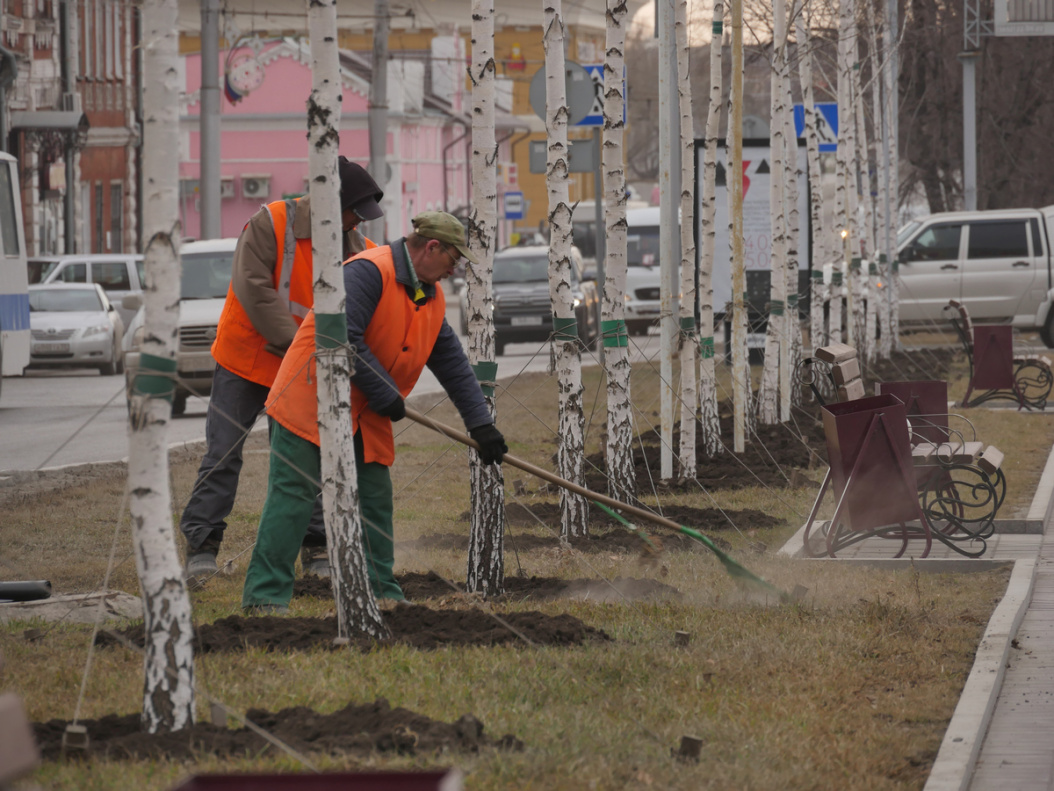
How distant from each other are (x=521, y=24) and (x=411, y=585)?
7047 centimetres

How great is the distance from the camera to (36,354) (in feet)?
74.2

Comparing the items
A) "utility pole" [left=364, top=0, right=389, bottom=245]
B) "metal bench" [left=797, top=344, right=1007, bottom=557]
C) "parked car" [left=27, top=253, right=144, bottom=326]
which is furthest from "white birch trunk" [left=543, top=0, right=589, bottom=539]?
"utility pole" [left=364, top=0, right=389, bottom=245]

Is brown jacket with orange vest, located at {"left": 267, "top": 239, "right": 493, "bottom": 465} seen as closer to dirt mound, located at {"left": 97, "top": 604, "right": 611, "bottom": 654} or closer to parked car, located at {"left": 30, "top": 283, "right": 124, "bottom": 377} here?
dirt mound, located at {"left": 97, "top": 604, "right": 611, "bottom": 654}

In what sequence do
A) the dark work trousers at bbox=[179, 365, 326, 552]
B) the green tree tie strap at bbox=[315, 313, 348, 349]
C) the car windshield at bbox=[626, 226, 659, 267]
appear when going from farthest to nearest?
1. the car windshield at bbox=[626, 226, 659, 267]
2. the dark work trousers at bbox=[179, 365, 326, 552]
3. the green tree tie strap at bbox=[315, 313, 348, 349]

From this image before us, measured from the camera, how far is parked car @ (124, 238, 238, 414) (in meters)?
15.8

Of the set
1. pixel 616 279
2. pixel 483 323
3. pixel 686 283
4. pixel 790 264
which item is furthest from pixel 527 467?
pixel 790 264

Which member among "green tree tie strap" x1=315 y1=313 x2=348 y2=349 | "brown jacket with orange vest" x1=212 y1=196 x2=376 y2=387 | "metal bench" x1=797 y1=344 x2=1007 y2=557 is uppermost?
"brown jacket with orange vest" x1=212 y1=196 x2=376 y2=387

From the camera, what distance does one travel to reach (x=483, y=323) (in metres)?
6.86

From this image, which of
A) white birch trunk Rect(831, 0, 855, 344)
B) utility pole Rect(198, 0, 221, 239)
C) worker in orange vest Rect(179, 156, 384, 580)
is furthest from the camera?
utility pole Rect(198, 0, 221, 239)

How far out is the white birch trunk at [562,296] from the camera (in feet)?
27.1

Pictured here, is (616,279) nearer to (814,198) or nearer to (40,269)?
(814,198)

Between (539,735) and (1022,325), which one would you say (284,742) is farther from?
(1022,325)

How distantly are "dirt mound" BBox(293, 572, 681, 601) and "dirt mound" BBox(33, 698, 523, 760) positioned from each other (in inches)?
88.2

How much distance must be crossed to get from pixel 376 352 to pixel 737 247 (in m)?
6.52
